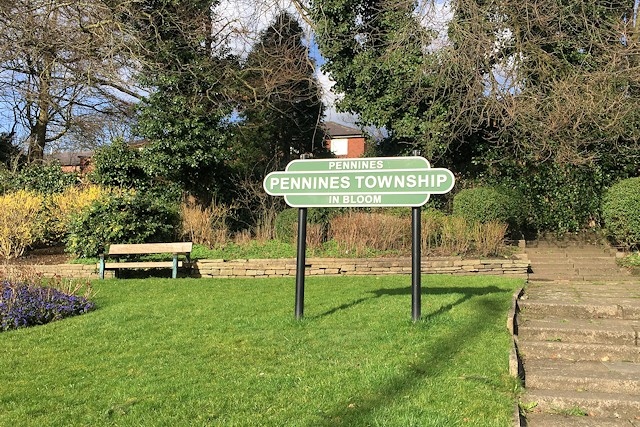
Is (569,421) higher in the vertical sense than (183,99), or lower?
lower

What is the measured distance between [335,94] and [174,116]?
16.1 ft

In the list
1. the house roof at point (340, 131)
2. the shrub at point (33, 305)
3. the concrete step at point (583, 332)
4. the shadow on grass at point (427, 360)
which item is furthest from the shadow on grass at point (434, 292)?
the house roof at point (340, 131)

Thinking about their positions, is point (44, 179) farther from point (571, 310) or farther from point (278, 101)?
point (571, 310)

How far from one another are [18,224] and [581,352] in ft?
41.8

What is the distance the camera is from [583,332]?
550 centimetres

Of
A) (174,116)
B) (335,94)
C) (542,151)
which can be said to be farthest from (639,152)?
(174,116)

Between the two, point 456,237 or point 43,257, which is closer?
point 456,237

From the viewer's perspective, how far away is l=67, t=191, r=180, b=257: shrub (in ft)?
40.5

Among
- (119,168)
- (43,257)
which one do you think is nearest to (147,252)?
(43,257)

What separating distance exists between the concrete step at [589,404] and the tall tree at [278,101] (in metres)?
13.1

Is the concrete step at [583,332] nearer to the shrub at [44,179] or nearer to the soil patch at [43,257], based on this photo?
the soil patch at [43,257]

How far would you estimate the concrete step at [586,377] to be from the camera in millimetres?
4340

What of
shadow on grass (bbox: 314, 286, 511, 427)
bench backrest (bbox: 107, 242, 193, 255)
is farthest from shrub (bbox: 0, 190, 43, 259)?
shadow on grass (bbox: 314, 286, 511, 427)

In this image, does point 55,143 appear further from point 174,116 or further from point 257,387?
point 257,387
